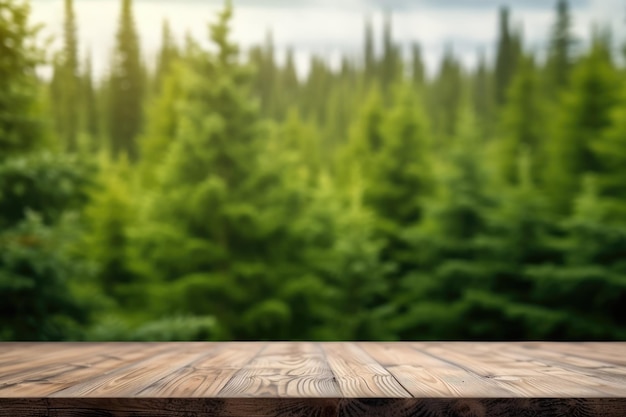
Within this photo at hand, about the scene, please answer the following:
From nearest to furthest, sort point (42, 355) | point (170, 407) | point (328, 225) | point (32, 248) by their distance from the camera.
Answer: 1. point (170, 407)
2. point (42, 355)
3. point (32, 248)
4. point (328, 225)

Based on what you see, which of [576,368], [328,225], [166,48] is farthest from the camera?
[166,48]

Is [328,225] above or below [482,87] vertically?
below

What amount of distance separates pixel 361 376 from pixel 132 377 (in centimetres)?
55

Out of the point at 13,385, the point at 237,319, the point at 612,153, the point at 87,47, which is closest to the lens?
the point at 13,385

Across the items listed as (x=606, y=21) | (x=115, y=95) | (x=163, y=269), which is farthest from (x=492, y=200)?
(x=115, y=95)

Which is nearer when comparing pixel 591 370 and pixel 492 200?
pixel 591 370

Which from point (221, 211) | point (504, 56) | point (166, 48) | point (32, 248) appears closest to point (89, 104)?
point (166, 48)

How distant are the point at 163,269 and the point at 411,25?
50.6m

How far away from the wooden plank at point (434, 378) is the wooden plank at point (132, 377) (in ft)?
1.89

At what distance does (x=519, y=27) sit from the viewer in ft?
203

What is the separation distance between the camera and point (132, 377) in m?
1.48

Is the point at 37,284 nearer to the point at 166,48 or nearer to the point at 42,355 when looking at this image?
the point at 42,355

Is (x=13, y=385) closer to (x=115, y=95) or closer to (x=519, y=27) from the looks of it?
(x=115, y=95)

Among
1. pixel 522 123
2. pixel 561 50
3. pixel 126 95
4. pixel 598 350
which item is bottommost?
pixel 598 350
